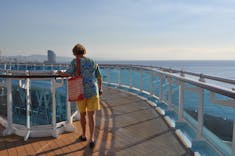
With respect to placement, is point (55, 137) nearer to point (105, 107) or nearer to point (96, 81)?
point (96, 81)

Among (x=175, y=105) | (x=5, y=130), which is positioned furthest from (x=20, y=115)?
(x=175, y=105)

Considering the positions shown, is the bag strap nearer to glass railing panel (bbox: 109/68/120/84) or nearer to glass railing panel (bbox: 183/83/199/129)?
glass railing panel (bbox: 183/83/199/129)

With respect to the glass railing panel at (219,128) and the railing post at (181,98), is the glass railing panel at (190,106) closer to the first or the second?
the railing post at (181,98)

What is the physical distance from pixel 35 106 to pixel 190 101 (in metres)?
3.02

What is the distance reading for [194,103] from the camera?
4883mm

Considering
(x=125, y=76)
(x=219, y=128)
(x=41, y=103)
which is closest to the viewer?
(x=219, y=128)

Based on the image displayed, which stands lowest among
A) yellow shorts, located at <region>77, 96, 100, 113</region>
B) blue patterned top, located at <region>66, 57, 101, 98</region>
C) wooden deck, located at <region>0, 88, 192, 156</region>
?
wooden deck, located at <region>0, 88, 192, 156</region>

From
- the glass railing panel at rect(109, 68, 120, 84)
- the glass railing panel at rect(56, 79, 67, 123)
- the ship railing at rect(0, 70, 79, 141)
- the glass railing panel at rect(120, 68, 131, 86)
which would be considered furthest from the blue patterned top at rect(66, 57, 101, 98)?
the glass railing panel at rect(109, 68, 120, 84)

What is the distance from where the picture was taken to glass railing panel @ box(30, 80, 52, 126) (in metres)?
4.90

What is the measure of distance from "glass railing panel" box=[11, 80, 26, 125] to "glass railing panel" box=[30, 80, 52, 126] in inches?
9.6

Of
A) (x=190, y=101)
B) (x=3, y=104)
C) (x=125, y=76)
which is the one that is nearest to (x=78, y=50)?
(x=3, y=104)

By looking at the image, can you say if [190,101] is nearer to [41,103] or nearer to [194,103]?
[194,103]

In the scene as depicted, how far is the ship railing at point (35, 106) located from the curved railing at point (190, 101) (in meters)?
0.02

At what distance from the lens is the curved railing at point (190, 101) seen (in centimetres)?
277
